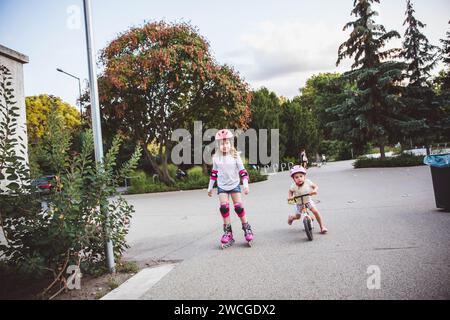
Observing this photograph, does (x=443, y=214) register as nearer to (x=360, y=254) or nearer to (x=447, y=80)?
(x=360, y=254)

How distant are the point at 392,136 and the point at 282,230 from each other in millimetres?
20935

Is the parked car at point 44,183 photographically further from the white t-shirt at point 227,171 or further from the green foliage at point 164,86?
the green foliage at point 164,86

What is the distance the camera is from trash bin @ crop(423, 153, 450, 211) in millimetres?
6277

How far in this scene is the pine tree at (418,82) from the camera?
2333cm

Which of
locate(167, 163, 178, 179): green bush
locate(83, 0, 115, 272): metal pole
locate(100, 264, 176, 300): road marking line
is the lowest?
locate(100, 264, 176, 300): road marking line

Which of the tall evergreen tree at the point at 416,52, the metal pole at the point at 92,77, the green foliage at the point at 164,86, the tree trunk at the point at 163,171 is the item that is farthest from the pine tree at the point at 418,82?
the metal pole at the point at 92,77

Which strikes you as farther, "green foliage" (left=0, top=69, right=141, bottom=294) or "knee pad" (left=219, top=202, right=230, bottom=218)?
"knee pad" (left=219, top=202, right=230, bottom=218)

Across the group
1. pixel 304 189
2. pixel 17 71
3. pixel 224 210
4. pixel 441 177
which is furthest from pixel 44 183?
pixel 441 177

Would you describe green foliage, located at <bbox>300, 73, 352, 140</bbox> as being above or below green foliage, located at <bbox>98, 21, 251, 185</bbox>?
above

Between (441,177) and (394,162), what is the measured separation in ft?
58.6

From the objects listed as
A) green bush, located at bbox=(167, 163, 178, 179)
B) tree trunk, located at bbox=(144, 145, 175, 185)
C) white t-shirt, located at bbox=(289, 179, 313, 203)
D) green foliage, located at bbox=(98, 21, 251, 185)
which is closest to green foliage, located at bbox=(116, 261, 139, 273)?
white t-shirt, located at bbox=(289, 179, 313, 203)

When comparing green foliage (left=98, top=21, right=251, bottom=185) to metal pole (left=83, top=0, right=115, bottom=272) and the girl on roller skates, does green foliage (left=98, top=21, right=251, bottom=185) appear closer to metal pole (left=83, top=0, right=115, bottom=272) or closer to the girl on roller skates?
the girl on roller skates

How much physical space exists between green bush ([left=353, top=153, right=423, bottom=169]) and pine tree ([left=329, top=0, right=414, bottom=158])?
968 mm
